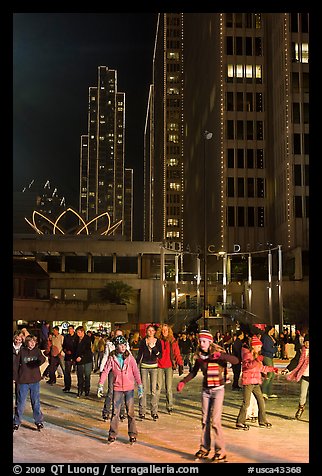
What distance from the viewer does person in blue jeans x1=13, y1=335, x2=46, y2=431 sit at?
11.3 meters

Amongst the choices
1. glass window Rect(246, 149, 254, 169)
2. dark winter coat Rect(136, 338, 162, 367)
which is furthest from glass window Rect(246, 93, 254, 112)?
dark winter coat Rect(136, 338, 162, 367)

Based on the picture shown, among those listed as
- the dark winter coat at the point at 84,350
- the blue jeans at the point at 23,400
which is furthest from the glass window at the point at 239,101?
the blue jeans at the point at 23,400

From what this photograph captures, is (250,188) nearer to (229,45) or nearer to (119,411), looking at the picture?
(229,45)

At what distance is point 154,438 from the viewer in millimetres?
10438

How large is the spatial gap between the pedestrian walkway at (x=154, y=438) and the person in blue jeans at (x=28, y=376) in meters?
0.26

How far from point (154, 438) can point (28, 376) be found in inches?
100

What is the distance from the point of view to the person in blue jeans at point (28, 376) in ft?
37.0

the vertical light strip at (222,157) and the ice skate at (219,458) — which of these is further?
the vertical light strip at (222,157)

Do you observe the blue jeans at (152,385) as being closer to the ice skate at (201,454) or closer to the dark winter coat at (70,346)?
the ice skate at (201,454)

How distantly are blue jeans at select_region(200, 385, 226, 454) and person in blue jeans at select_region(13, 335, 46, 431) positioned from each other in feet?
11.8

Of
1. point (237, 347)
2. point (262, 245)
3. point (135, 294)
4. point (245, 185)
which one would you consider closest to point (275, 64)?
point (245, 185)

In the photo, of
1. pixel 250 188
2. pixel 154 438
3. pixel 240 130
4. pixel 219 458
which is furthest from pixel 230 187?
pixel 219 458
